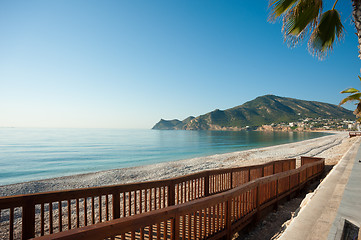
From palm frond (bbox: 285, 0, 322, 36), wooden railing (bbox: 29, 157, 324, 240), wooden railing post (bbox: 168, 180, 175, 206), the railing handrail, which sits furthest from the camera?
wooden railing post (bbox: 168, 180, 175, 206)

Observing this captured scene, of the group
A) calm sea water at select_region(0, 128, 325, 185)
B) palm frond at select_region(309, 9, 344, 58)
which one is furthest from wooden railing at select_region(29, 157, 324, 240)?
calm sea water at select_region(0, 128, 325, 185)

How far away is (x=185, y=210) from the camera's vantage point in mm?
2799

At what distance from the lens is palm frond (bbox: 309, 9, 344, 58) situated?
4.70m

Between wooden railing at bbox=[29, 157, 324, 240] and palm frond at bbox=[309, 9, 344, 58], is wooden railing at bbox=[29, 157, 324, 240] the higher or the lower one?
the lower one

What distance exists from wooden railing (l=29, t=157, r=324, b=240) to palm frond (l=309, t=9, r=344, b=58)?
3807mm

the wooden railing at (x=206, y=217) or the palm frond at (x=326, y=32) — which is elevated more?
the palm frond at (x=326, y=32)

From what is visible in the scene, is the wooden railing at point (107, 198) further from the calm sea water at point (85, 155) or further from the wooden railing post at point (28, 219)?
the calm sea water at point (85, 155)

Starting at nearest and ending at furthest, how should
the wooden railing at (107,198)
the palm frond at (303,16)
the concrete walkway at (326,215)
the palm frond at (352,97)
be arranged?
the concrete walkway at (326,215) → the wooden railing at (107,198) → the palm frond at (303,16) → the palm frond at (352,97)

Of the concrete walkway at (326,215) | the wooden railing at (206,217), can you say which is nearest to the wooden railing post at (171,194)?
the wooden railing at (206,217)

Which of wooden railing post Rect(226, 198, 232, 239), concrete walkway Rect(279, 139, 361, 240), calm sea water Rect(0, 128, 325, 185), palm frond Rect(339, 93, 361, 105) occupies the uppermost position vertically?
palm frond Rect(339, 93, 361, 105)

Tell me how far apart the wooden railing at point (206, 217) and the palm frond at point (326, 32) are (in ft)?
12.5

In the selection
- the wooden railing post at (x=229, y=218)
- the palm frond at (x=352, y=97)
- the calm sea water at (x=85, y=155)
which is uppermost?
the palm frond at (x=352, y=97)

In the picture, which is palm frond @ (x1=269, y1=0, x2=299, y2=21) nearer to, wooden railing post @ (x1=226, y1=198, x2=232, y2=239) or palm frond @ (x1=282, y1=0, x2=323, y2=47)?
palm frond @ (x1=282, y1=0, x2=323, y2=47)

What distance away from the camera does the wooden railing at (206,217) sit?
2.00 meters
